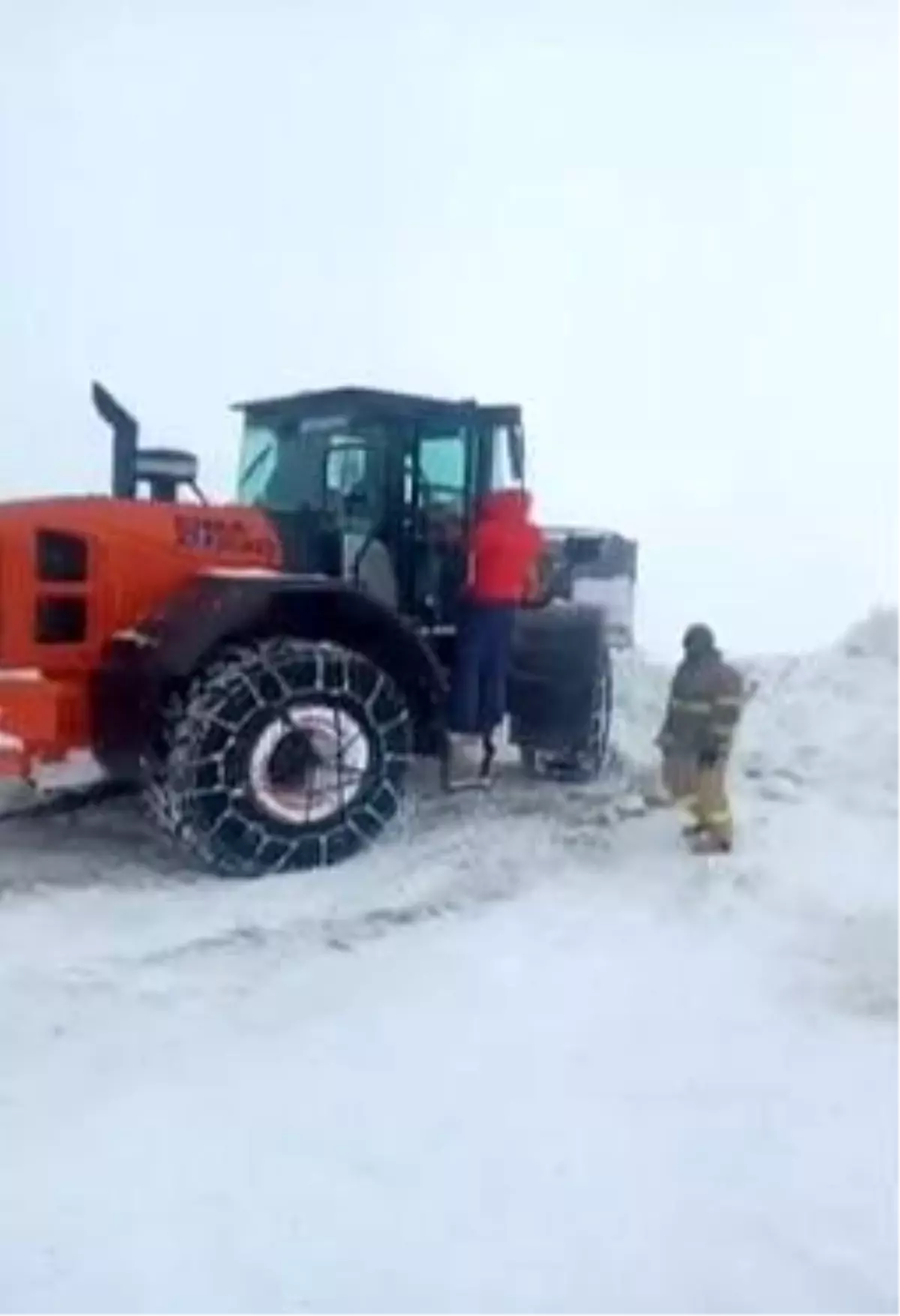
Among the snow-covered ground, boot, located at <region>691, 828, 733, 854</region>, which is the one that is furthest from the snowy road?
boot, located at <region>691, 828, 733, 854</region>

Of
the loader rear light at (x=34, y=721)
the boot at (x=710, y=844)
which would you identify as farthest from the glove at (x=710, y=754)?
the loader rear light at (x=34, y=721)

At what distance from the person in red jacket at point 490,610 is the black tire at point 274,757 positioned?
0.56 meters

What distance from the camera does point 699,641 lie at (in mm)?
6215

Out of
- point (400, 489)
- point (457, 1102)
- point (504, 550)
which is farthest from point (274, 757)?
point (457, 1102)

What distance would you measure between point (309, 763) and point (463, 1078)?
7.83 feet

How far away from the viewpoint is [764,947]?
4918mm

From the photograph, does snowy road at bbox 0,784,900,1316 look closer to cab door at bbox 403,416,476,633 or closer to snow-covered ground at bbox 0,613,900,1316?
snow-covered ground at bbox 0,613,900,1316

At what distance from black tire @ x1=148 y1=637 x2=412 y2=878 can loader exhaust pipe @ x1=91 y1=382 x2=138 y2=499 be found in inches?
43.1

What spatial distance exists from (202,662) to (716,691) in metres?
1.96

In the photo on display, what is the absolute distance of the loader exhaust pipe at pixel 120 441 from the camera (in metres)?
6.48

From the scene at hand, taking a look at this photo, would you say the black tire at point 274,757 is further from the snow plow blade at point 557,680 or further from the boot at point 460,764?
the snow plow blade at point 557,680

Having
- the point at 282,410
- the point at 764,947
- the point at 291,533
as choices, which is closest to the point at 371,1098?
the point at 764,947

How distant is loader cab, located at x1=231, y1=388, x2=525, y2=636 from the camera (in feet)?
22.6

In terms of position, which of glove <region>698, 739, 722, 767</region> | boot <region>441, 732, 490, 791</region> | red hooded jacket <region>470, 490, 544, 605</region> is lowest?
boot <region>441, 732, 490, 791</region>
